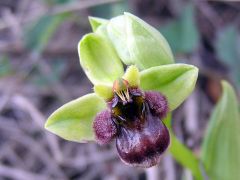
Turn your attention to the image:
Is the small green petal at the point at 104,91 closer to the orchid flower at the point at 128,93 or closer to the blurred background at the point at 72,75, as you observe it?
the orchid flower at the point at 128,93

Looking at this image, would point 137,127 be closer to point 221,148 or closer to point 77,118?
point 77,118

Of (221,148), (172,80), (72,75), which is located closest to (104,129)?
(172,80)

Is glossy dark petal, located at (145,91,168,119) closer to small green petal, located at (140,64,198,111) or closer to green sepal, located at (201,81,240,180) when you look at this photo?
small green petal, located at (140,64,198,111)

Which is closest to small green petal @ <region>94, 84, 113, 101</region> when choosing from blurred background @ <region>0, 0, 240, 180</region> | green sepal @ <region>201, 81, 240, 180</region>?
green sepal @ <region>201, 81, 240, 180</region>

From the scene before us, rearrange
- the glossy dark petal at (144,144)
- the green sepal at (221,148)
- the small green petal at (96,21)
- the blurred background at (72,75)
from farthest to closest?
the blurred background at (72,75) → the green sepal at (221,148) → the small green petal at (96,21) → the glossy dark petal at (144,144)

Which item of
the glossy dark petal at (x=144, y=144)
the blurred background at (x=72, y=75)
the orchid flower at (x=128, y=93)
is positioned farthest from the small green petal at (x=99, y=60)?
the blurred background at (x=72, y=75)
